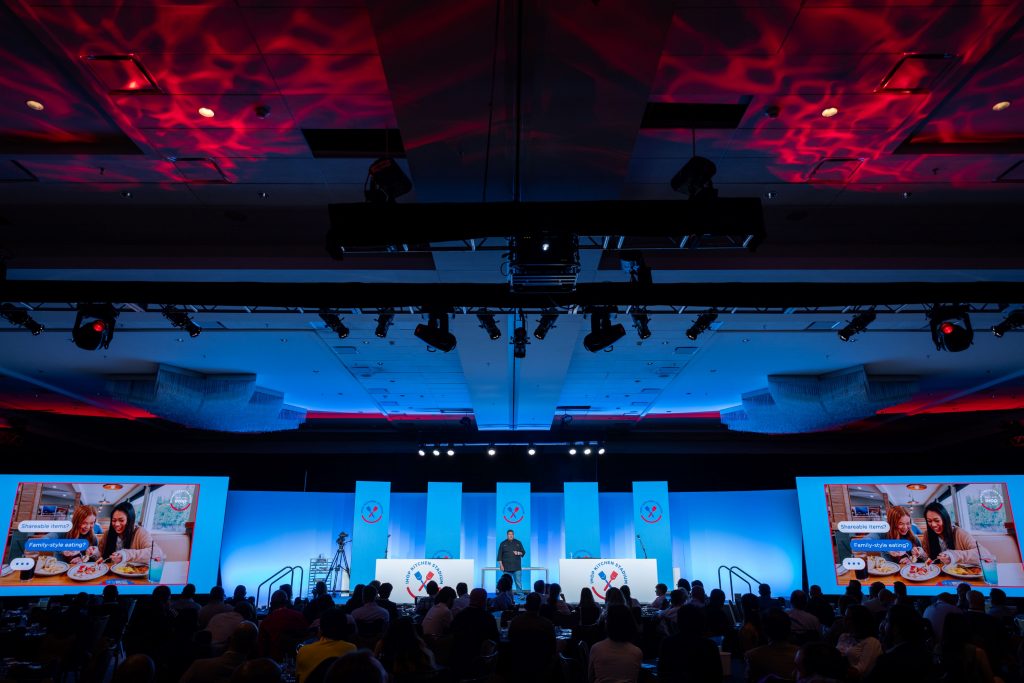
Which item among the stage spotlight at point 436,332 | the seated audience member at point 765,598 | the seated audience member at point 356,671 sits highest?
the stage spotlight at point 436,332

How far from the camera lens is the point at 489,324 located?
818 centimetres

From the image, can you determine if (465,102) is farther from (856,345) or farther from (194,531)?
(194,531)

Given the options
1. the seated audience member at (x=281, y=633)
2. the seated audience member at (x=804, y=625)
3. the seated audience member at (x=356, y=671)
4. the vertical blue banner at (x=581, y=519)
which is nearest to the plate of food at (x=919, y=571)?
the vertical blue banner at (x=581, y=519)

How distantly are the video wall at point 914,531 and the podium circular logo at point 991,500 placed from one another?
16 millimetres

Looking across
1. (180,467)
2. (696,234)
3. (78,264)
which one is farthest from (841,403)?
(180,467)

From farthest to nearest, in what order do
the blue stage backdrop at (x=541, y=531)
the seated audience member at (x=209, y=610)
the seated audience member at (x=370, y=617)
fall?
the blue stage backdrop at (x=541, y=531) → the seated audience member at (x=209, y=610) → the seated audience member at (x=370, y=617)

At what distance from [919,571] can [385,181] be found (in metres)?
13.3

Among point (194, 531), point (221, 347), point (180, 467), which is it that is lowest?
point (194, 531)

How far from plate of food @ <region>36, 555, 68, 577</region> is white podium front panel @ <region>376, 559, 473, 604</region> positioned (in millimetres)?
6458

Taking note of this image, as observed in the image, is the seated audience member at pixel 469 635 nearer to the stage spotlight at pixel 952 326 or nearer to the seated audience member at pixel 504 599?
the seated audience member at pixel 504 599

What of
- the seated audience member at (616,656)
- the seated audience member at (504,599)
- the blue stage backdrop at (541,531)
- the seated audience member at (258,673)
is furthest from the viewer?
the blue stage backdrop at (541,531)

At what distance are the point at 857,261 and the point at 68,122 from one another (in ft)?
24.6

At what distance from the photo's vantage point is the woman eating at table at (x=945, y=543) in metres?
13.1

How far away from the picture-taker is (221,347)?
1013cm
